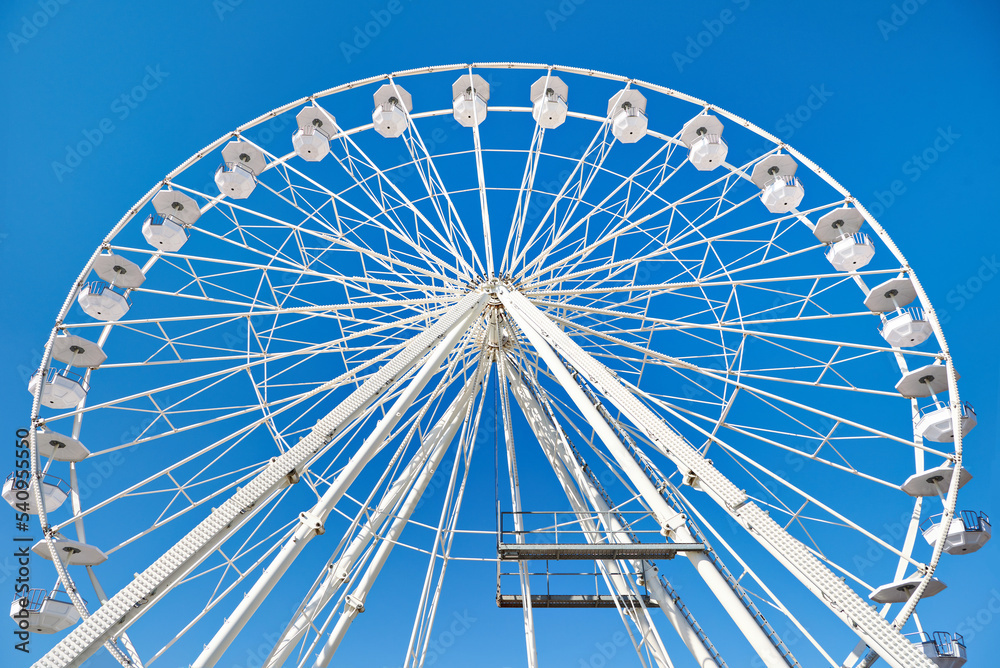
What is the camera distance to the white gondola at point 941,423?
1477 cm

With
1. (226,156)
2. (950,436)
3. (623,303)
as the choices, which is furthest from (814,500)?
(226,156)

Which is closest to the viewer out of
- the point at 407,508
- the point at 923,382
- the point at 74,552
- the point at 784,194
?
the point at 74,552

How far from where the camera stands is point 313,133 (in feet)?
56.5

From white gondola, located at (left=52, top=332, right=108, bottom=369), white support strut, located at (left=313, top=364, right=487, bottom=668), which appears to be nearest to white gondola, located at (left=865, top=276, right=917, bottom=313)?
white support strut, located at (left=313, top=364, right=487, bottom=668)

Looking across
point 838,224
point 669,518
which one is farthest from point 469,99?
point 669,518

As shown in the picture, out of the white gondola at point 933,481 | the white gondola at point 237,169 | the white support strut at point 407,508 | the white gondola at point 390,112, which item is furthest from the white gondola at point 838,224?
the white gondola at point 237,169

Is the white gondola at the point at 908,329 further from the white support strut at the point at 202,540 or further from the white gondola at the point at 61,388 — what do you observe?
the white gondola at the point at 61,388

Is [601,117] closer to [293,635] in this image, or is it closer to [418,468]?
[418,468]

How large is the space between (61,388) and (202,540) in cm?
894

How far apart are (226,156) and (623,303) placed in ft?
36.3

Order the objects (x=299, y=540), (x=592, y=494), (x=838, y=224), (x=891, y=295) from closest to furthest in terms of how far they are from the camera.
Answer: (x=299, y=540), (x=592, y=494), (x=891, y=295), (x=838, y=224)

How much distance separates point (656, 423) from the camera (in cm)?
936

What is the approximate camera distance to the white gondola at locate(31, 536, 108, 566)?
519 inches

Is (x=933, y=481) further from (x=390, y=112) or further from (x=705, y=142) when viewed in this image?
(x=390, y=112)
